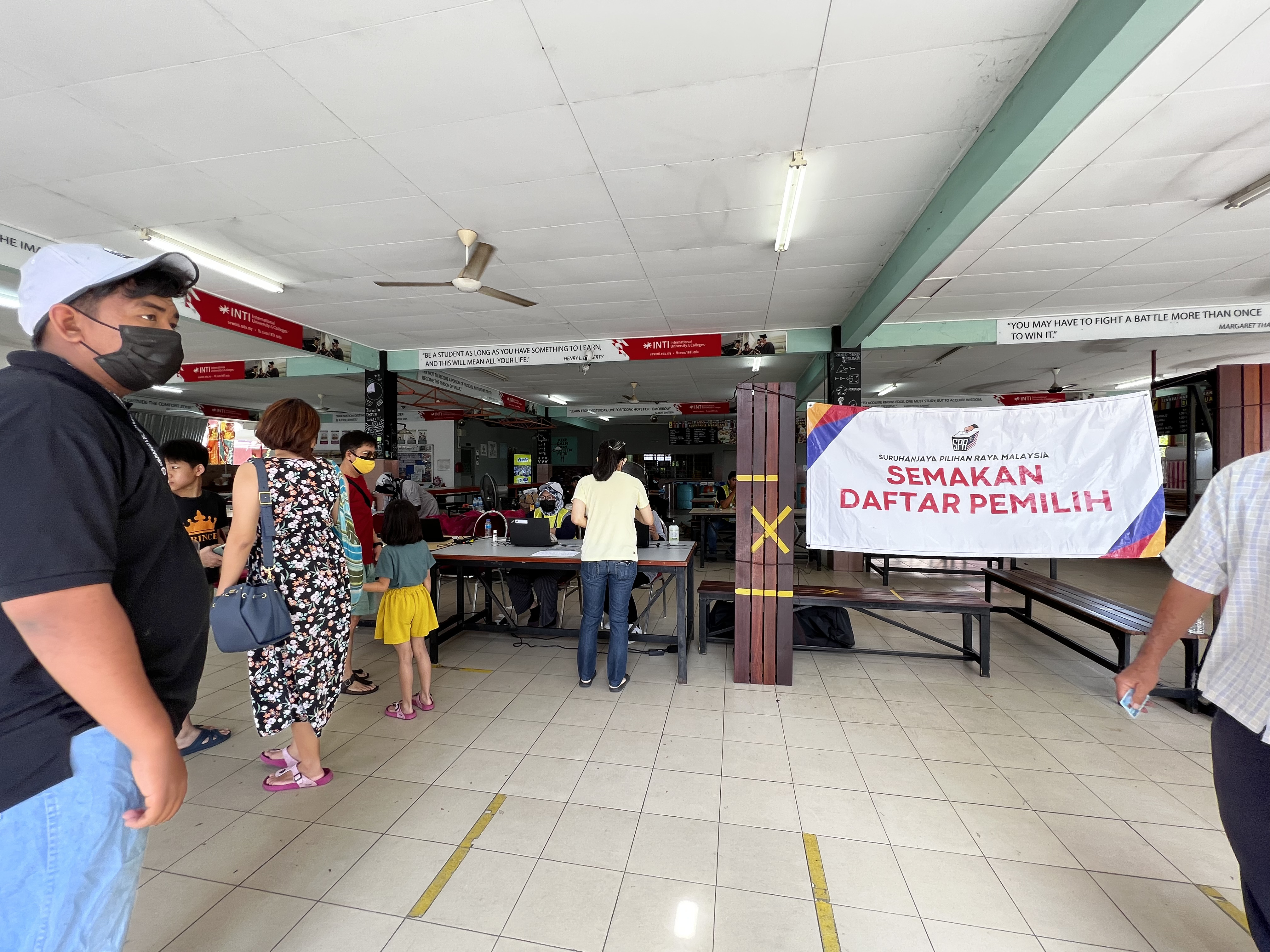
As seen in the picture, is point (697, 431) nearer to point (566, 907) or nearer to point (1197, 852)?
point (1197, 852)

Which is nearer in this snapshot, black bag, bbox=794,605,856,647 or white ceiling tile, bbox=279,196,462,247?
white ceiling tile, bbox=279,196,462,247

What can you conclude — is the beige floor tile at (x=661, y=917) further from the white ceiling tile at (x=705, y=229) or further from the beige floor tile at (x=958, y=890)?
the white ceiling tile at (x=705, y=229)

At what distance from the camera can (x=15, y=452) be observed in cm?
79

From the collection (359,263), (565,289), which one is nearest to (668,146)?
(565,289)

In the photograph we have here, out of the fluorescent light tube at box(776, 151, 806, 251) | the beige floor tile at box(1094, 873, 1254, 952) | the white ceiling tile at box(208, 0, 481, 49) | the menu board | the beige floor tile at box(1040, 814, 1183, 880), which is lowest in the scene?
the beige floor tile at box(1094, 873, 1254, 952)

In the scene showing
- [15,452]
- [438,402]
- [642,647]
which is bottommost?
[642,647]

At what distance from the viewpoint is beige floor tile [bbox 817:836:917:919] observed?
1.89 metres

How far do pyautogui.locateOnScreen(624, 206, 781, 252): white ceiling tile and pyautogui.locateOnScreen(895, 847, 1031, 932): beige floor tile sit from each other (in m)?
3.94

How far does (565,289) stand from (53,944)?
5.28 meters

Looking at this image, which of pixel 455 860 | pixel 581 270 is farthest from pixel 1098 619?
pixel 581 270

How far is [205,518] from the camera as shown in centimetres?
314

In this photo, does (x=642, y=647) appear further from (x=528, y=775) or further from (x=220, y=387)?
(x=220, y=387)

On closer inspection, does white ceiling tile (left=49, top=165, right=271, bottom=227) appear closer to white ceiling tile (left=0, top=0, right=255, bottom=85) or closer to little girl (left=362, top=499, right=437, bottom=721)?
white ceiling tile (left=0, top=0, right=255, bottom=85)

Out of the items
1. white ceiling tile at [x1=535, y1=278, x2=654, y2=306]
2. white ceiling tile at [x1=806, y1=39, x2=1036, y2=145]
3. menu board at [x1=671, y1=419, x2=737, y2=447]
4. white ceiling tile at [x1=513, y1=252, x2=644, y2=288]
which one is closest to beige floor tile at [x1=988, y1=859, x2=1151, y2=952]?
white ceiling tile at [x1=806, y1=39, x2=1036, y2=145]
